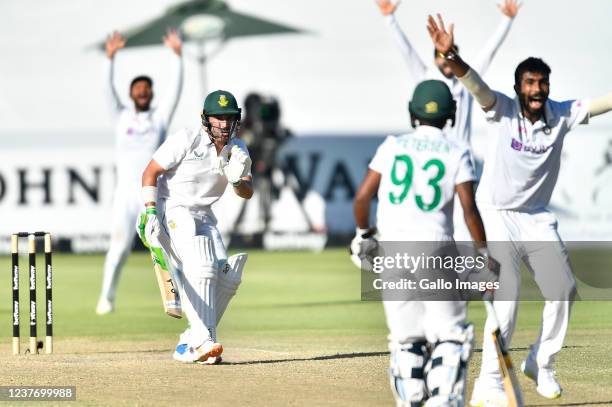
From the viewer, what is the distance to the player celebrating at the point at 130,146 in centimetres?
1299

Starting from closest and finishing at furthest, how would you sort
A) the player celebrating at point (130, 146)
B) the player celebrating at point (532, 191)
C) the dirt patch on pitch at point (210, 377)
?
the dirt patch on pitch at point (210, 377)
the player celebrating at point (532, 191)
the player celebrating at point (130, 146)

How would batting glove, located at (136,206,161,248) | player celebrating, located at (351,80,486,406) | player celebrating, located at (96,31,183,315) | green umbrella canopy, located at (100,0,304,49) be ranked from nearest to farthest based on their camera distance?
player celebrating, located at (351,80,486,406)
batting glove, located at (136,206,161,248)
player celebrating, located at (96,31,183,315)
green umbrella canopy, located at (100,0,304,49)

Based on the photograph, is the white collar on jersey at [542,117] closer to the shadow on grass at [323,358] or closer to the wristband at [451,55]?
the wristband at [451,55]

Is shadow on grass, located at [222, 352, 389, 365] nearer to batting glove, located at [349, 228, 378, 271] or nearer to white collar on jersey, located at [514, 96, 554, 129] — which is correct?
white collar on jersey, located at [514, 96, 554, 129]

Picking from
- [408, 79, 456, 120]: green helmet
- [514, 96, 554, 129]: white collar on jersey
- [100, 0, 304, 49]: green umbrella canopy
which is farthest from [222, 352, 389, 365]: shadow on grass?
[100, 0, 304, 49]: green umbrella canopy

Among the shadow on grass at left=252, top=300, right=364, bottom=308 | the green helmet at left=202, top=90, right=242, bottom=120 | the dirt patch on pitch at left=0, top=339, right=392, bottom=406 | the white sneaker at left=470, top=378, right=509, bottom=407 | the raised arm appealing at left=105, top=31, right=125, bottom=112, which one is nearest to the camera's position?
the white sneaker at left=470, top=378, right=509, bottom=407

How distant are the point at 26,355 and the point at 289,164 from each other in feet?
55.2

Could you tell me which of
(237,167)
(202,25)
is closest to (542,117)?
(237,167)

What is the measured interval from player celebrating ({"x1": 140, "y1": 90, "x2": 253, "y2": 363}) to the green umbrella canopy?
18.3 metres

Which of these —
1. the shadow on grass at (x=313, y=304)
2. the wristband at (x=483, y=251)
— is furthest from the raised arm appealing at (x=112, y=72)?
the wristband at (x=483, y=251)

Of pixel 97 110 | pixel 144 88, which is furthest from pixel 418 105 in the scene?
pixel 97 110

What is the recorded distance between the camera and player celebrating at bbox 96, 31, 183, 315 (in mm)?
12992

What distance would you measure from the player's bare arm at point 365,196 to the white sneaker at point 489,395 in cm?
139

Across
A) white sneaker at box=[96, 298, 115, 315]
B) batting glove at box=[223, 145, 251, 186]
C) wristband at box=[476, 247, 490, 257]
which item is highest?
wristband at box=[476, 247, 490, 257]
